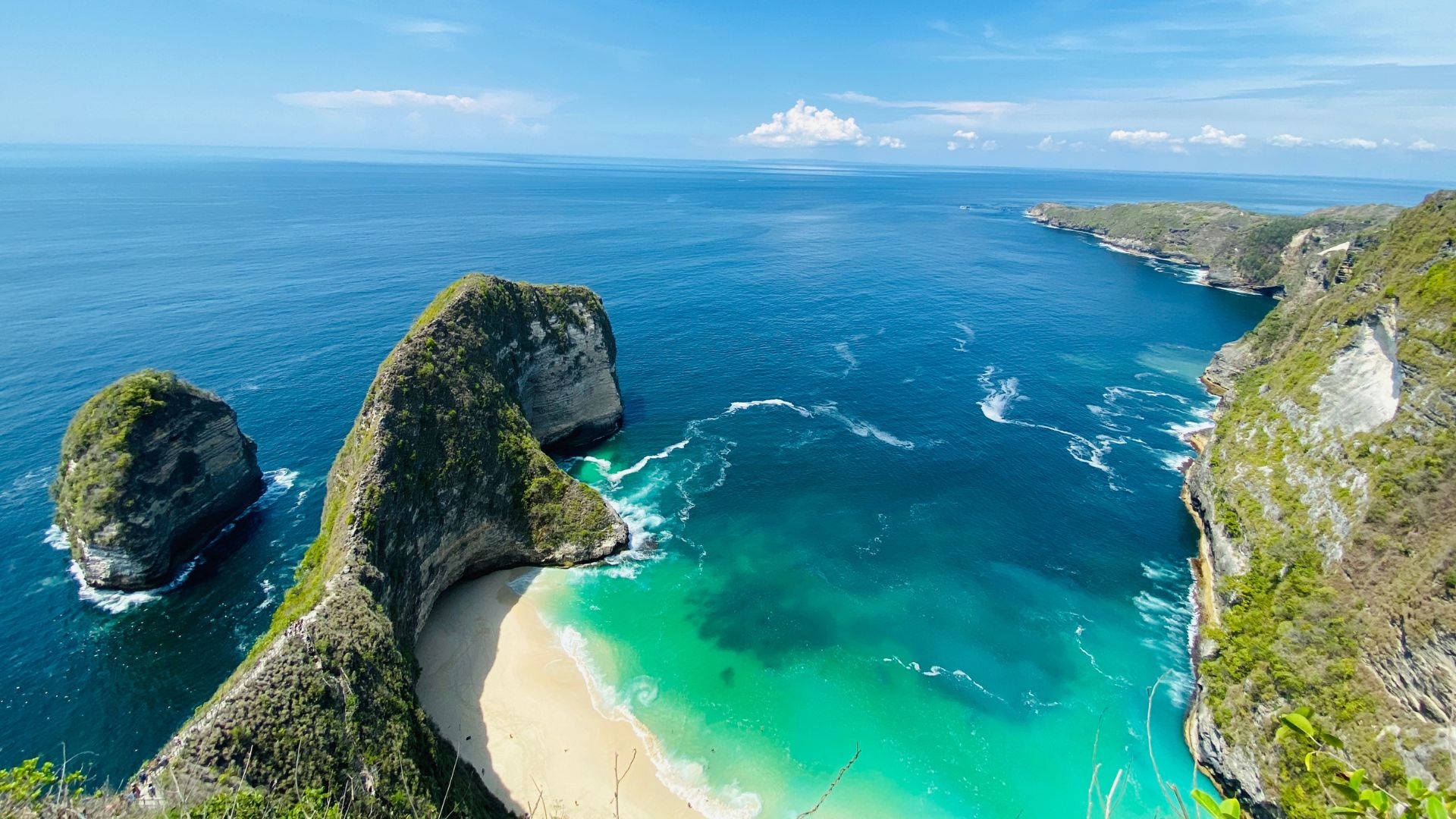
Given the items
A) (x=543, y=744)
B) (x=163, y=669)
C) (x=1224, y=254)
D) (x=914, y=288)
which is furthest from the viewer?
(x=1224, y=254)

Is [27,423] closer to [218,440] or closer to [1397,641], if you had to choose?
[218,440]

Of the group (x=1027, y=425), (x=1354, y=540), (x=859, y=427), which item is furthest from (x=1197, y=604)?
(x=859, y=427)

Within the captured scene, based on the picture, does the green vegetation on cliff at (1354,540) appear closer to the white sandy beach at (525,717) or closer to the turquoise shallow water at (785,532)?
the turquoise shallow water at (785,532)

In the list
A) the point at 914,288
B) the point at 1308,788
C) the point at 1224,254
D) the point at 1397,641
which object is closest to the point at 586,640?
the point at 1308,788

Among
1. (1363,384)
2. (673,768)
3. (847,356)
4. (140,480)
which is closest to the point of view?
(673,768)

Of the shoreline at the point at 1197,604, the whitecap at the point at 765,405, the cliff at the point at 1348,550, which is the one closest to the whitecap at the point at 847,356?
the whitecap at the point at 765,405

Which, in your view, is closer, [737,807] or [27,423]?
[737,807]

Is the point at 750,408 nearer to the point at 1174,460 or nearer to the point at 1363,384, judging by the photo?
the point at 1174,460
